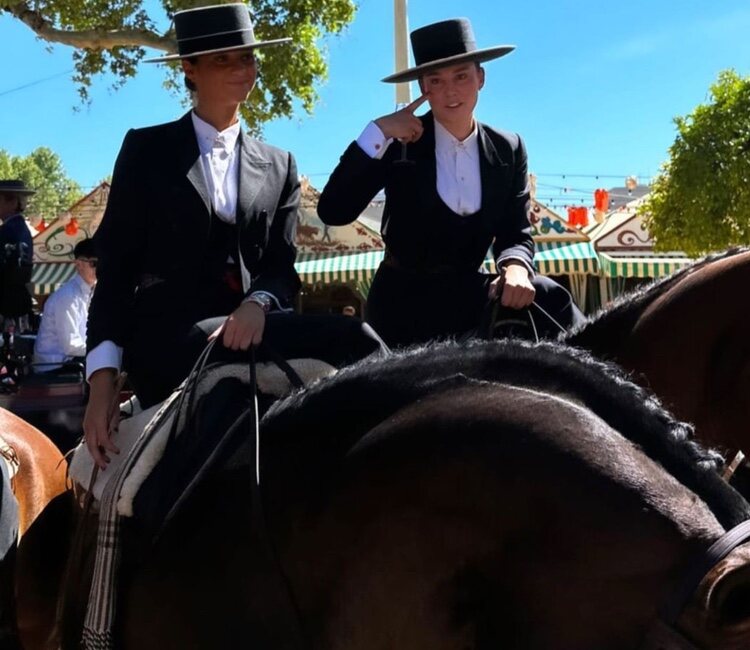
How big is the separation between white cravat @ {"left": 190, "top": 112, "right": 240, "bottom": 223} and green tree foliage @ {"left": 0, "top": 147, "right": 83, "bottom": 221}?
78.2 meters

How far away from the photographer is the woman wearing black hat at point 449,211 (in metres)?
3.35

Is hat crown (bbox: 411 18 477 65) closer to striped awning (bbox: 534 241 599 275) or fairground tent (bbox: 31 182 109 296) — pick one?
striped awning (bbox: 534 241 599 275)

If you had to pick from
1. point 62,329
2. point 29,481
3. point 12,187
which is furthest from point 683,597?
point 62,329

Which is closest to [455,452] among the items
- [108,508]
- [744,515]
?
[744,515]

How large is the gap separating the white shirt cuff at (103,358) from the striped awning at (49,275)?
1764 centimetres

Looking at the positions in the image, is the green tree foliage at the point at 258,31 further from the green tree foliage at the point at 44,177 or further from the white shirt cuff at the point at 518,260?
the green tree foliage at the point at 44,177

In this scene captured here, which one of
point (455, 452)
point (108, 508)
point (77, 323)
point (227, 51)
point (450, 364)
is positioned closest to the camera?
point (455, 452)

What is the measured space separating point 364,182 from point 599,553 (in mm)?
1767

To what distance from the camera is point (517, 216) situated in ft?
11.8

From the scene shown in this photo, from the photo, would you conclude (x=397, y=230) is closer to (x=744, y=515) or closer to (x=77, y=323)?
(x=744, y=515)

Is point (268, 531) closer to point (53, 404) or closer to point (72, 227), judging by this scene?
point (53, 404)

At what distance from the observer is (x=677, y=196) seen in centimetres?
1689

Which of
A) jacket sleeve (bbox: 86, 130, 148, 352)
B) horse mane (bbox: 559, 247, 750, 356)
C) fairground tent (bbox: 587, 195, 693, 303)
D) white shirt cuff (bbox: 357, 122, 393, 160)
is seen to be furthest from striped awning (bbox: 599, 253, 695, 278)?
jacket sleeve (bbox: 86, 130, 148, 352)

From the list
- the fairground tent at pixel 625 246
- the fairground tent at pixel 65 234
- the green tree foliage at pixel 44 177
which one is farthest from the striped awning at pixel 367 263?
the green tree foliage at pixel 44 177
